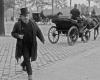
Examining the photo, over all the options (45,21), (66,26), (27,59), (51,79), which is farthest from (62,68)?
(45,21)

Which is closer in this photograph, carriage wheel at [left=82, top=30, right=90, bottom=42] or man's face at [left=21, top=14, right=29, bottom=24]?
man's face at [left=21, top=14, right=29, bottom=24]

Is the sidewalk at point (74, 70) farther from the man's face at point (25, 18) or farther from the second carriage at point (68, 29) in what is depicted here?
the second carriage at point (68, 29)

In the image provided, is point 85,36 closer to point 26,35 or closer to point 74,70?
point 74,70

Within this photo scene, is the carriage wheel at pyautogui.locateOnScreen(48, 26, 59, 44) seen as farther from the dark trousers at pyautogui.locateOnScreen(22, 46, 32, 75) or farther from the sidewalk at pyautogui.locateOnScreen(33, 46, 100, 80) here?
the dark trousers at pyautogui.locateOnScreen(22, 46, 32, 75)

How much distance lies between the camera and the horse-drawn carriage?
13070 millimetres

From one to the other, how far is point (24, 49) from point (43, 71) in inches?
52.6

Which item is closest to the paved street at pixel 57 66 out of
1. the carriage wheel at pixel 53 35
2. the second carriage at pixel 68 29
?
the second carriage at pixel 68 29

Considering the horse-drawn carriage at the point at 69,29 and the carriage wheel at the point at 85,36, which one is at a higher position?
the horse-drawn carriage at the point at 69,29

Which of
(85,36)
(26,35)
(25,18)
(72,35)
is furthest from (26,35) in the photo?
(85,36)

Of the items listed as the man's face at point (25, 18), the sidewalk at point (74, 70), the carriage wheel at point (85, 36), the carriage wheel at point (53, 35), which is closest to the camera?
the man's face at point (25, 18)

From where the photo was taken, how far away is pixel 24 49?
20.8ft

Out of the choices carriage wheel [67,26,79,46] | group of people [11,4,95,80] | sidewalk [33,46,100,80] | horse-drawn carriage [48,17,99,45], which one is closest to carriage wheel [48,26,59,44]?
horse-drawn carriage [48,17,99,45]

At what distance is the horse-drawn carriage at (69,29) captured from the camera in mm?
13070

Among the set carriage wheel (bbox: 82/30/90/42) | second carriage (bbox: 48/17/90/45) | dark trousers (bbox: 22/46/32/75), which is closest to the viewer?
dark trousers (bbox: 22/46/32/75)
